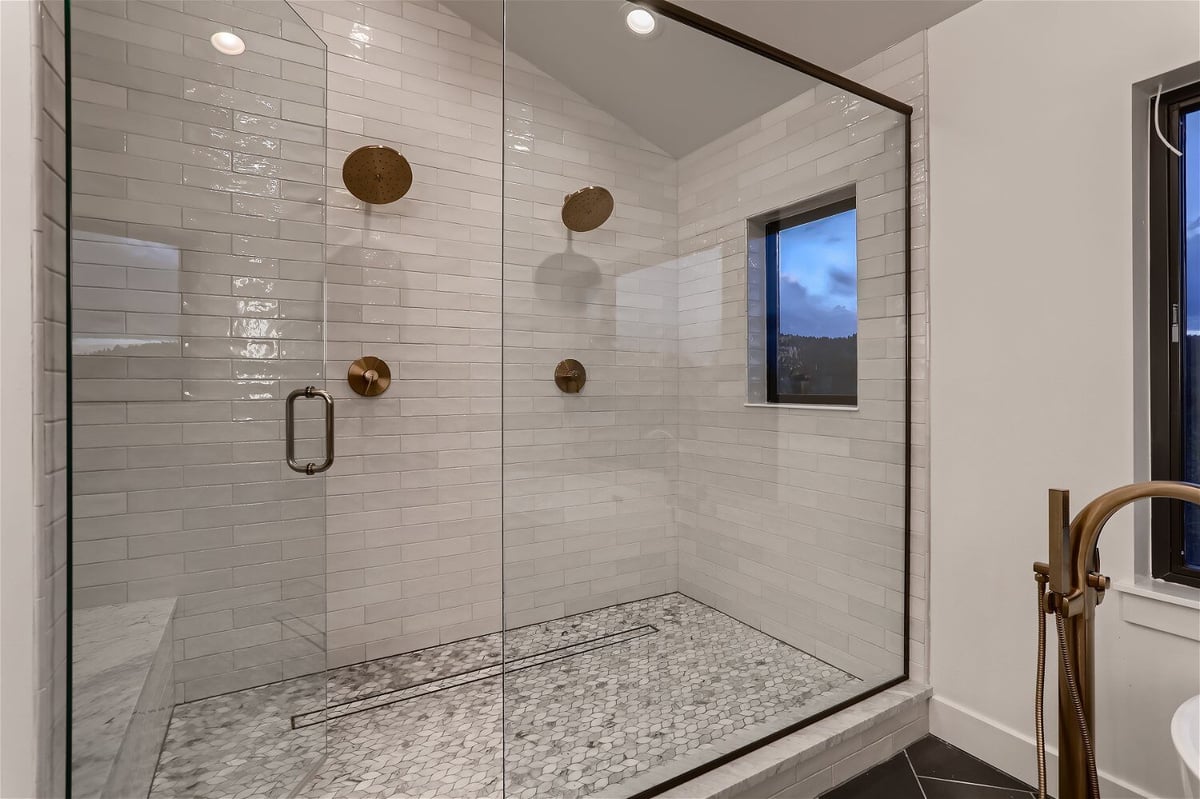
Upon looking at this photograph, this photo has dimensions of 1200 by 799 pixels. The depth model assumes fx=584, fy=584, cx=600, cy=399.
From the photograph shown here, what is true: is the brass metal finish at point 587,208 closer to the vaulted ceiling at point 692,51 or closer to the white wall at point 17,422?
the vaulted ceiling at point 692,51

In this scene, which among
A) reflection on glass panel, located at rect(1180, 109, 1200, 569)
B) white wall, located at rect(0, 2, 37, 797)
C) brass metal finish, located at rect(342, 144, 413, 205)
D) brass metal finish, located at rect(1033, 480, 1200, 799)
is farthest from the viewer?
brass metal finish, located at rect(342, 144, 413, 205)

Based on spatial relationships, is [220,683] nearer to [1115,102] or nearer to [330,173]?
[330,173]

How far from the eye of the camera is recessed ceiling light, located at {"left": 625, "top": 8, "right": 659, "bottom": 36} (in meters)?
1.53

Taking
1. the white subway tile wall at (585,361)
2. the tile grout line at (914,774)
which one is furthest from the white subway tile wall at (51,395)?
the tile grout line at (914,774)

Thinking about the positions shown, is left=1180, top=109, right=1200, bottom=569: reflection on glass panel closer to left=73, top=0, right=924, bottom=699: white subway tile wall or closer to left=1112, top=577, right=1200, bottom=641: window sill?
left=1112, top=577, right=1200, bottom=641: window sill

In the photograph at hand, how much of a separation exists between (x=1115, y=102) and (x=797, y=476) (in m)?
1.30

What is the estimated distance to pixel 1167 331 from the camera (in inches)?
59.3

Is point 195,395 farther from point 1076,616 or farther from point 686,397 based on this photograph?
point 1076,616

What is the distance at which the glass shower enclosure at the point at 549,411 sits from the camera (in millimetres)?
1199

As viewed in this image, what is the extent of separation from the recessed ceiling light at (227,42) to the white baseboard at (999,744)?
275cm

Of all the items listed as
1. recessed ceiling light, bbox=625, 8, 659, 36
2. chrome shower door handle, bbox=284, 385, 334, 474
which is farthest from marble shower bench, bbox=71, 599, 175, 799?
recessed ceiling light, bbox=625, 8, 659, 36

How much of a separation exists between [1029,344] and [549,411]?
143 cm

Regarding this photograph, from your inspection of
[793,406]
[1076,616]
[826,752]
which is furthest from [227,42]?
[826,752]

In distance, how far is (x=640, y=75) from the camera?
5.15ft
